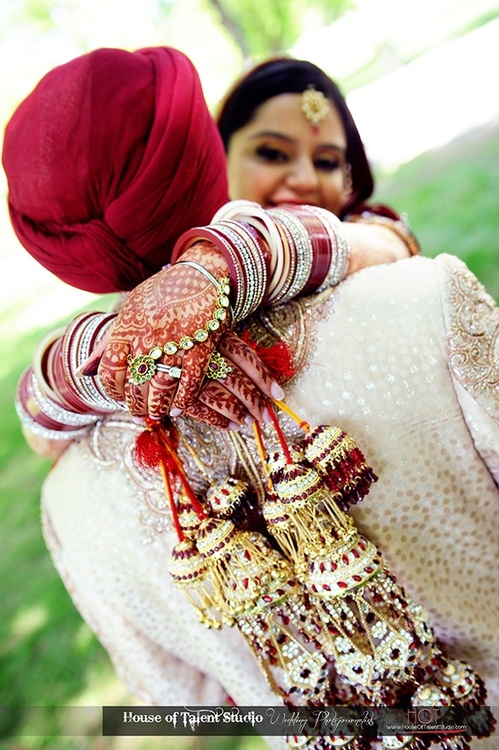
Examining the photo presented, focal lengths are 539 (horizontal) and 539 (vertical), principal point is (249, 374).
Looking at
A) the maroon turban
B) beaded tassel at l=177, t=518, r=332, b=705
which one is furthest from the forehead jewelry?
beaded tassel at l=177, t=518, r=332, b=705

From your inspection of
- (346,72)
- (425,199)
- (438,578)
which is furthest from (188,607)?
(346,72)

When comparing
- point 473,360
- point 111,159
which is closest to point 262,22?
point 111,159

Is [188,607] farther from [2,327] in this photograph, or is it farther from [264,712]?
[2,327]

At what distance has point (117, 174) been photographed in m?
0.61

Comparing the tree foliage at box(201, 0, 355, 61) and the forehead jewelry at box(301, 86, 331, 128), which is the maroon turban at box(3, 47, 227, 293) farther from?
the tree foliage at box(201, 0, 355, 61)

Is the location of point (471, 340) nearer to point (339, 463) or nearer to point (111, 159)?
point (339, 463)

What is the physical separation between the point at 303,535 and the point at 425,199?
372 cm

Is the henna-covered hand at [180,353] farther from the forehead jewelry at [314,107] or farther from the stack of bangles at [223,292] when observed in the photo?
the forehead jewelry at [314,107]

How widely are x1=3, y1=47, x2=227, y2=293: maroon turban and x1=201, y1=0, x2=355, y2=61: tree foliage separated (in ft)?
28.3

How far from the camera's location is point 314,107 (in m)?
1.15

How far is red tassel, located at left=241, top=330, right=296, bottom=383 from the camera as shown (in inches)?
23.0

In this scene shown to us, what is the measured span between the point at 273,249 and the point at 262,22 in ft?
32.5

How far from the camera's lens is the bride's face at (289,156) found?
1147 mm

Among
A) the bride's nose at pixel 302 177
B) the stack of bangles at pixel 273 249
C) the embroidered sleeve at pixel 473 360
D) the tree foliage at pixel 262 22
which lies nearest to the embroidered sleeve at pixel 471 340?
the embroidered sleeve at pixel 473 360
